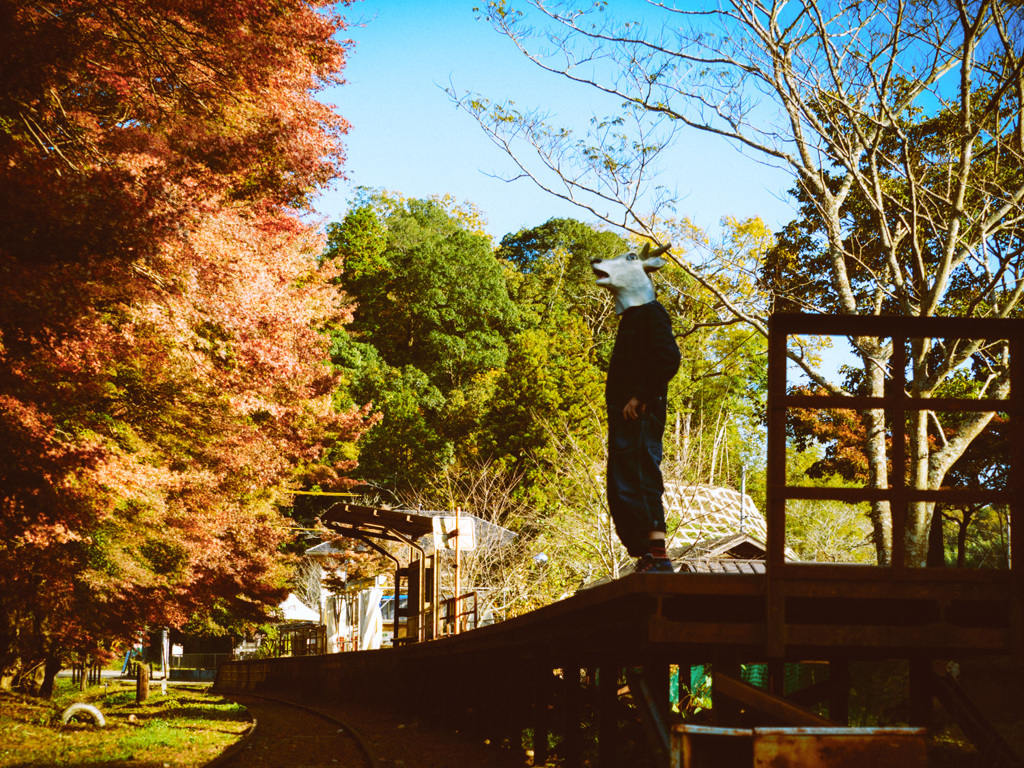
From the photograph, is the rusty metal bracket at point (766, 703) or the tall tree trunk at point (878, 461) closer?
the rusty metal bracket at point (766, 703)

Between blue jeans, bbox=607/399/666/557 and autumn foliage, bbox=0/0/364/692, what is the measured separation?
542 centimetres

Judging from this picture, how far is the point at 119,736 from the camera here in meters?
12.3

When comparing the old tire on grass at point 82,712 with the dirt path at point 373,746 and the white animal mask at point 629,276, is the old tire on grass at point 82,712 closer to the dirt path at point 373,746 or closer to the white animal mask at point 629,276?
the dirt path at point 373,746

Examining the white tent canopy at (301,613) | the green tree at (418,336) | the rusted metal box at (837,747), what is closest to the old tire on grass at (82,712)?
the rusted metal box at (837,747)

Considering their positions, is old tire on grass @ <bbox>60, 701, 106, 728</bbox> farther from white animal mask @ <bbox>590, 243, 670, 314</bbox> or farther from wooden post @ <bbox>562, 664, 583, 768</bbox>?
white animal mask @ <bbox>590, 243, 670, 314</bbox>

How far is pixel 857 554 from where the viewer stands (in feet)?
108

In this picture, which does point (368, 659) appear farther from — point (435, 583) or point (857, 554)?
point (857, 554)

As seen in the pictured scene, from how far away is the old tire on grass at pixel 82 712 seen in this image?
13148 millimetres

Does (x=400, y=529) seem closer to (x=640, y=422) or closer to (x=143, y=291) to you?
(x=143, y=291)

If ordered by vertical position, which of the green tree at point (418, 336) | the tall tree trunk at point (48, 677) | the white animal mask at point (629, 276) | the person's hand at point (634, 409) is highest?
the green tree at point (418, 336)

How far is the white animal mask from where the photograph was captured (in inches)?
210

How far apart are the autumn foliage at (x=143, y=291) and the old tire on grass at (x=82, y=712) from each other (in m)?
0.99

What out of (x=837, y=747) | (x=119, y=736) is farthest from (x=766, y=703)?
(x=119, y=736)

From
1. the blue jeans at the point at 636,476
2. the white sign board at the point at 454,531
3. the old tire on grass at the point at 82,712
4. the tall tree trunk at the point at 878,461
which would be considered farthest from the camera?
the white sign board at the point at 454,531
